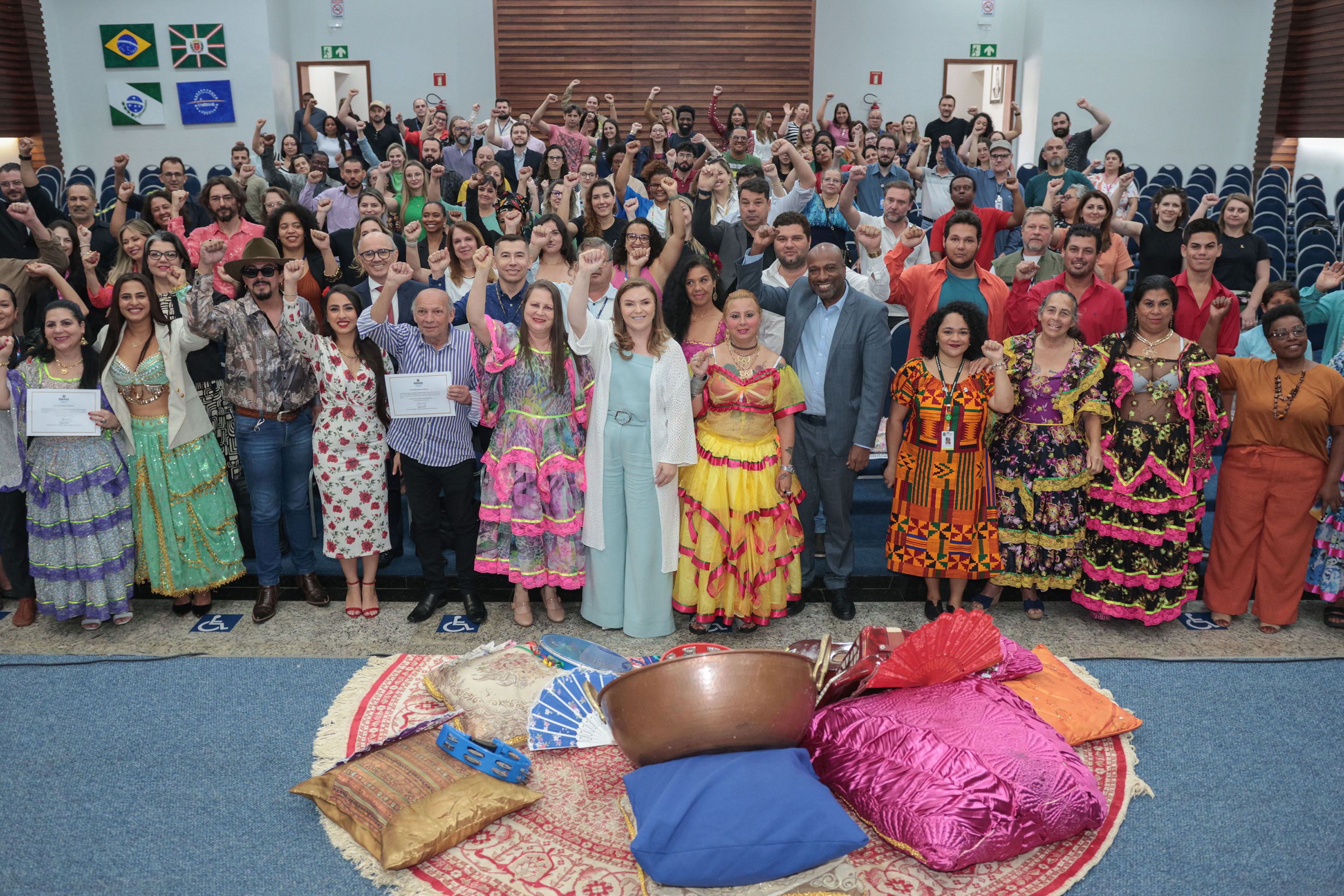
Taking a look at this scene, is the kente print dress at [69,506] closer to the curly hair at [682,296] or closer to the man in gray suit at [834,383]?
the curly hair at [682,296]

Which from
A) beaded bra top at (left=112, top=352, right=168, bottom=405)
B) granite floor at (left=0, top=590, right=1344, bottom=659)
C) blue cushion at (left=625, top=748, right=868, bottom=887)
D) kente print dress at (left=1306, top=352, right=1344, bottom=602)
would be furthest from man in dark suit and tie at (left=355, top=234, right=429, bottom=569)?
kente print dress at (left=1306, top=352, right=1344, bottom=602)

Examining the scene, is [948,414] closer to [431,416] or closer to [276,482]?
[431,416]

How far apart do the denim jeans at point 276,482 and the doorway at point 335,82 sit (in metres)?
11.0

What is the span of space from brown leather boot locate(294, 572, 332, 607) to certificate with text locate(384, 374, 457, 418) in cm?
102

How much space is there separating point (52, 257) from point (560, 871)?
4.81m

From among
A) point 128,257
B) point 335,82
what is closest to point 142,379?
point 128,257

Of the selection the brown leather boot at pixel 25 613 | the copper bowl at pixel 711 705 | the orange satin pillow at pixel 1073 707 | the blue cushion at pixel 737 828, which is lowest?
the brown leather boot at pixel 25 613

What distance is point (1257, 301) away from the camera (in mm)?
5090

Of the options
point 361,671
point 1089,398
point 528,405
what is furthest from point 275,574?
point 1089,398

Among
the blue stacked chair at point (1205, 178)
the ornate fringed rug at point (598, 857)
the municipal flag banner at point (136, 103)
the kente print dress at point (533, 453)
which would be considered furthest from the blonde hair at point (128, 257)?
the blue stacked chair at point (1205, 178)

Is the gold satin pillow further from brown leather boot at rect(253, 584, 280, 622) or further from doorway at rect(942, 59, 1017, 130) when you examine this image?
doorway at rect(942, 59, 1017, 130)

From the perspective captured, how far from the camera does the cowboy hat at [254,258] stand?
161 inches

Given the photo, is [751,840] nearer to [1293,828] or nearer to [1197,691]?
[1293,828]

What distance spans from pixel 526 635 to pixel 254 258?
2.00 meters
